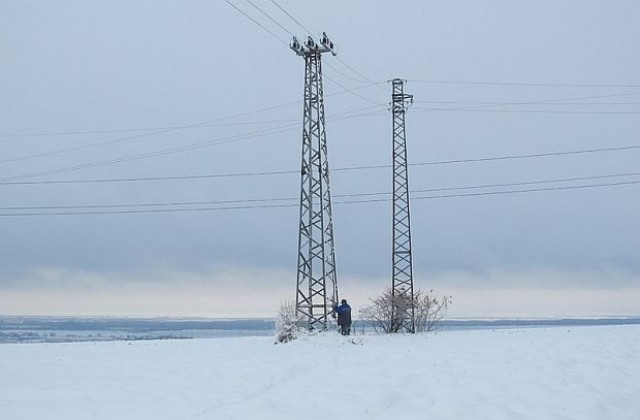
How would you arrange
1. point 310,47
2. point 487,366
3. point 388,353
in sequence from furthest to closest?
point 310,47
point 388,353
point 487,366

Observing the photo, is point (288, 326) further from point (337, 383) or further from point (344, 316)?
point (337, 383)

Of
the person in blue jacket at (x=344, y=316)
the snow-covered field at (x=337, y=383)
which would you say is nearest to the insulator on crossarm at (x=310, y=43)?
the person in blue jacket at (x=344, y=316)

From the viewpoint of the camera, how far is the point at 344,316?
30156mm

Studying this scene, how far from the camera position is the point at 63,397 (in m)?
14.2

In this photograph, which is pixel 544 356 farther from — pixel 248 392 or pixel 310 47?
pixel 310 47

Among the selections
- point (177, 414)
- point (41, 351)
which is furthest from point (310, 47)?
point (177, 414)

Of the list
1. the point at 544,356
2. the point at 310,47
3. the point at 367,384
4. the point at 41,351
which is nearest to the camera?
the point at 367,384

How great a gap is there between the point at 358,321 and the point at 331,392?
66.9 ft

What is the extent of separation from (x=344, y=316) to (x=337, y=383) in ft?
49.3

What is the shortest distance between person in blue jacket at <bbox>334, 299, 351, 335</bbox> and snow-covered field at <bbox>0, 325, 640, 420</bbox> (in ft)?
18.9

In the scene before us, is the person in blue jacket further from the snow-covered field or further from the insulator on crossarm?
the insulator on crossarm

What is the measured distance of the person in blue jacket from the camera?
30016 millimetres

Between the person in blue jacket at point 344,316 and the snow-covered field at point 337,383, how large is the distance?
5.77 meters

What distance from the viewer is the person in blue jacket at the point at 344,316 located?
30.0m
